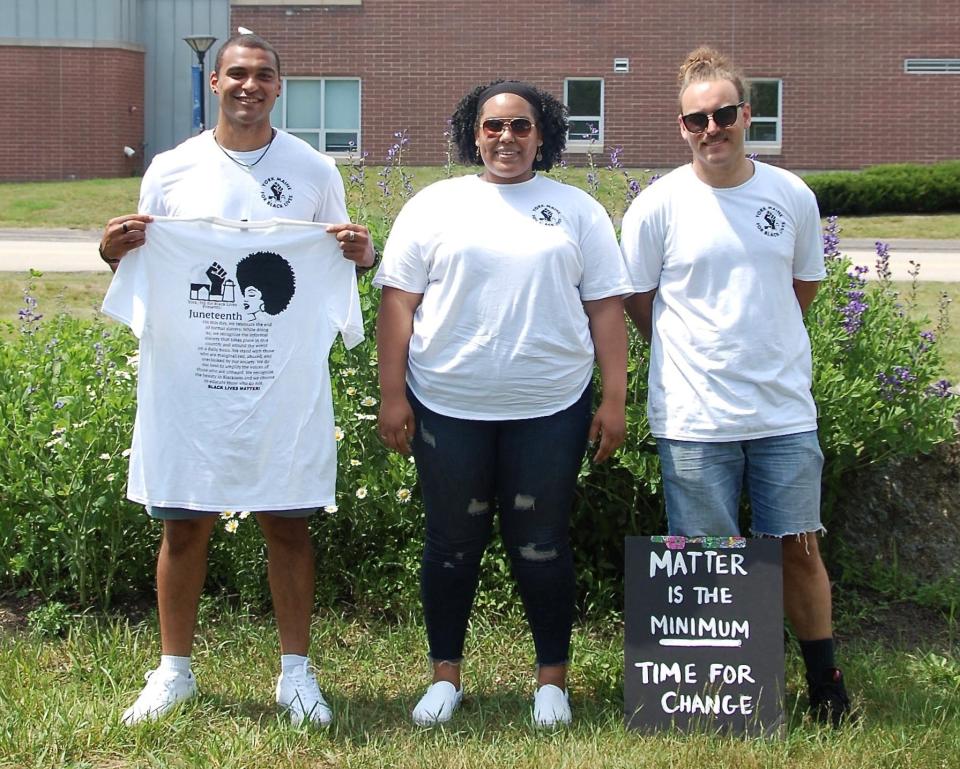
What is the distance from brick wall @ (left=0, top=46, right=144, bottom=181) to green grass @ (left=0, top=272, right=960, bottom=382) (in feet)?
54.1

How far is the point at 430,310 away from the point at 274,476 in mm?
680

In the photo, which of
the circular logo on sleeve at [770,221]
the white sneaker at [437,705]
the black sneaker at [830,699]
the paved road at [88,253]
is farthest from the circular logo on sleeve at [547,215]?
the paved road at [88,253]

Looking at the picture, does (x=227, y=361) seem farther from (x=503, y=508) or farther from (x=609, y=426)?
(x=609, y=426)

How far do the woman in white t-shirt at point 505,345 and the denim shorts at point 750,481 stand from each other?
221 millimetres

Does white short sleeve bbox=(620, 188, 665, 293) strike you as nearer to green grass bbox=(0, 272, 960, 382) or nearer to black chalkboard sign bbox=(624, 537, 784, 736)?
black chalkboard sign bbox=(624, 537, 784, 736)

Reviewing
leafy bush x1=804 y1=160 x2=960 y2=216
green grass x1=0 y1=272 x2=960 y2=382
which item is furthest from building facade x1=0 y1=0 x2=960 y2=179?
green grass x1=0 y1=272 x2=960 y2=382

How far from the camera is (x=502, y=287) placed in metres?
3.56

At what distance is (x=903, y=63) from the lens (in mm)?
26906

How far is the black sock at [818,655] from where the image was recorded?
385 cm

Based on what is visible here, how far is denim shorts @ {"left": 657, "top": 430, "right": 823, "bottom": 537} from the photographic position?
3.62 m

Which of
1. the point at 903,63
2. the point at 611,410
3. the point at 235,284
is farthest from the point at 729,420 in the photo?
the point at 903,63

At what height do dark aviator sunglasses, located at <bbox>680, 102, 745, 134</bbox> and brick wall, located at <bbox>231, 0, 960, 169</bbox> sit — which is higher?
brick wall, located at <bbox>231, 0, 960, 169</bbox>

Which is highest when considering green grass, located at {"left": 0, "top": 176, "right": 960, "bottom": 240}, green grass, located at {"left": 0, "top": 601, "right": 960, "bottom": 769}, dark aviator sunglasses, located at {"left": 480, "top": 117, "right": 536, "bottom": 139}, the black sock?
green grass, located at {"left": 0, "top": 176, "right": 960, "bottom": 240}

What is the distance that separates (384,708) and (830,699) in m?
1.38
